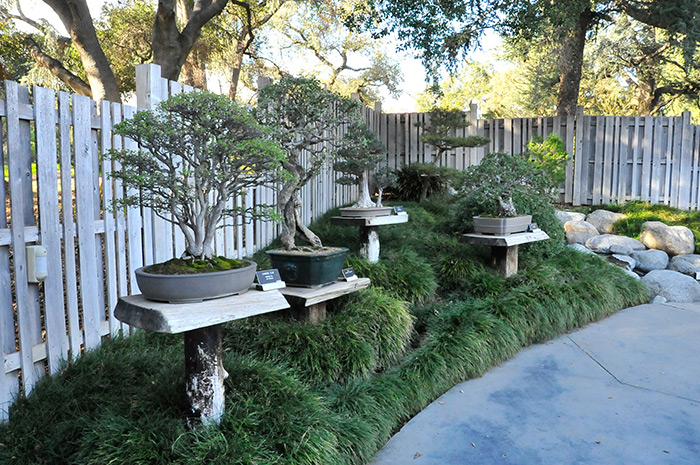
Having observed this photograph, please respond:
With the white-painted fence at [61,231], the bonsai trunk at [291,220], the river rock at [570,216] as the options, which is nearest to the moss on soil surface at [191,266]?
the white-painted fence at [61,231]

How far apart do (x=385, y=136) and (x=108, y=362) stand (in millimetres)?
7764

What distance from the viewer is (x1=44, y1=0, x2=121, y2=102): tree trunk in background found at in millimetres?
7242

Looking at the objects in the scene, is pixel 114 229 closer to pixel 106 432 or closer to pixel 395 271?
pixel 106 432

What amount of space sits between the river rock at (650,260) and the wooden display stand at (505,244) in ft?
7.71

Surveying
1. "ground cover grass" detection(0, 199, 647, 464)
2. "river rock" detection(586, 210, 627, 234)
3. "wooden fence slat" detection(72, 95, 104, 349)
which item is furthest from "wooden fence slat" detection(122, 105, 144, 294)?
"river rock" detection(586, 210, 627, 234)

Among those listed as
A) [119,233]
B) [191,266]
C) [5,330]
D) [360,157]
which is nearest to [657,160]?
[360,157]

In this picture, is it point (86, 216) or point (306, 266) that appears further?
point (306, 266)

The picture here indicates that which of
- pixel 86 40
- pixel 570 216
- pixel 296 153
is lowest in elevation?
pixel 570 216

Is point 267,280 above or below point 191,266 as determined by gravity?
below

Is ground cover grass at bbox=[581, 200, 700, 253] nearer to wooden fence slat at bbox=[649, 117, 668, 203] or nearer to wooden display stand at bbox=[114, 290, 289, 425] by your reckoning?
wooden fence slat at bbox=[649, 117, 668, 203]

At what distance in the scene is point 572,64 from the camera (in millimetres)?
10188

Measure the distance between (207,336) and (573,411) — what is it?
219 cm

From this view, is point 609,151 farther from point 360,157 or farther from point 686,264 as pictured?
point 360,157

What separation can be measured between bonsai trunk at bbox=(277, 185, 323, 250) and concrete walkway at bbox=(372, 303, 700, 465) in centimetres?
143
